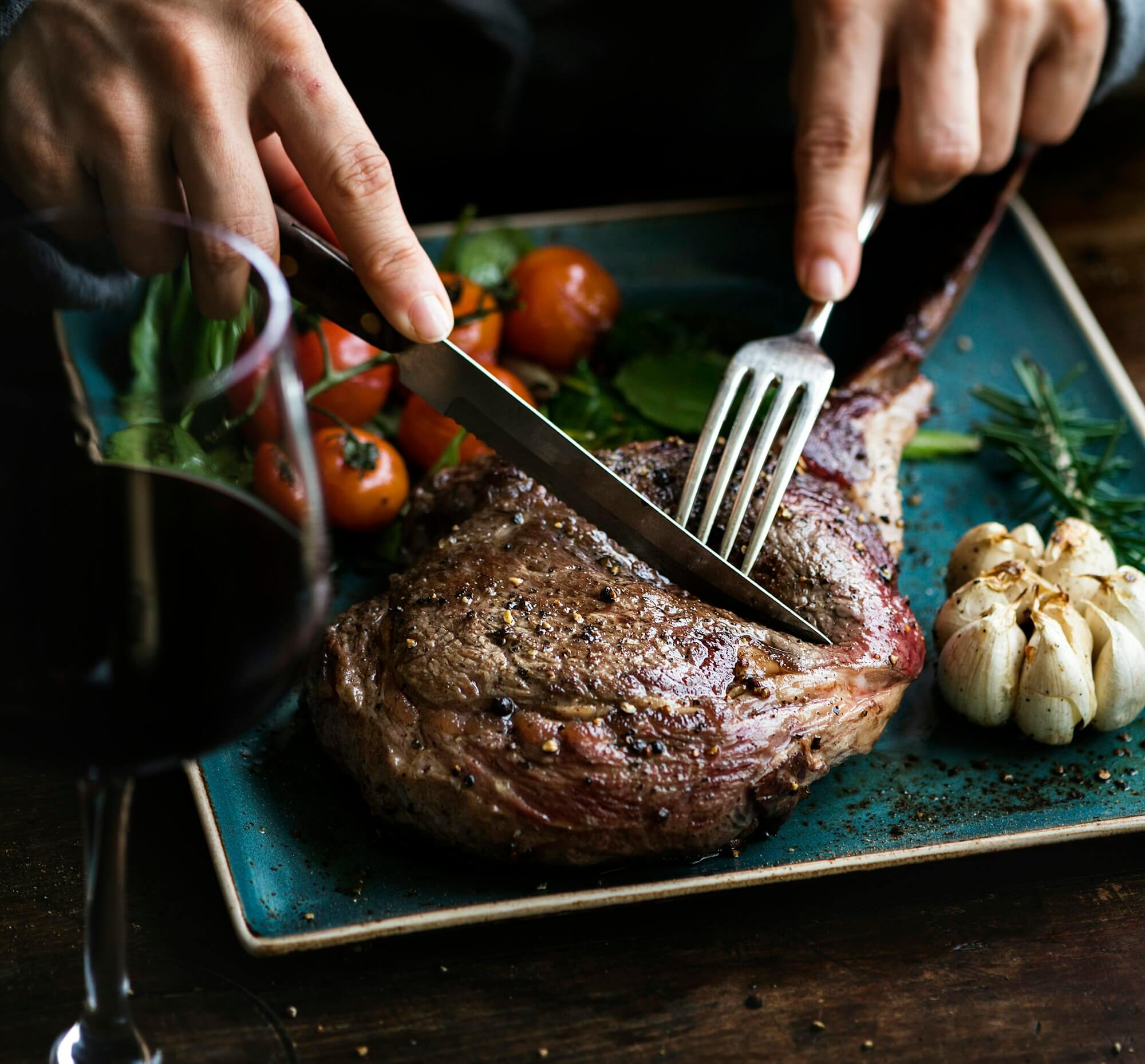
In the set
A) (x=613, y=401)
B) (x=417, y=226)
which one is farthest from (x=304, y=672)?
(x=417, y=226)

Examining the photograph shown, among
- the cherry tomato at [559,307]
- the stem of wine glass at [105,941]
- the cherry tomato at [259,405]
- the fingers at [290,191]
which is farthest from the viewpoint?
the cherry tomato at [559,307]

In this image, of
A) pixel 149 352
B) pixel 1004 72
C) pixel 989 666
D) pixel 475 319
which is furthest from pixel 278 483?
pixel 1004 72

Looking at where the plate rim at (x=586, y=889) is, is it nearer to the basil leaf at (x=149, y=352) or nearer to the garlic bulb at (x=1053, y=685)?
the garlic bulb at (x=1053, y=685)

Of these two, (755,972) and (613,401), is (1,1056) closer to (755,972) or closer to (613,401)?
(755,972)

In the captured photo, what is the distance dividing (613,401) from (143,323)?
144cm

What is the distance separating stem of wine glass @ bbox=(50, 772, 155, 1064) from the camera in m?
1.19

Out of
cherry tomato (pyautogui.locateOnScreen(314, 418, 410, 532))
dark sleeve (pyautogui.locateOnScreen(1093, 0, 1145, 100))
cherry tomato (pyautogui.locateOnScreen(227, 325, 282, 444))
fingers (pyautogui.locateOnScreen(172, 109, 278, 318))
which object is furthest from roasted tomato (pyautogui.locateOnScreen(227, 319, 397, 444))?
dark sleeve (pyautogui.locateOnScreen(1093, 0, 1145, 100))

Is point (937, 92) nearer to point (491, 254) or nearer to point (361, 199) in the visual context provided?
point (491, 254)

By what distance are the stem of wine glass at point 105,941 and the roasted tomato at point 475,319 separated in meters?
1.37

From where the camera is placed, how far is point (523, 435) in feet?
5.72

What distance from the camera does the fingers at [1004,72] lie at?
2266mm

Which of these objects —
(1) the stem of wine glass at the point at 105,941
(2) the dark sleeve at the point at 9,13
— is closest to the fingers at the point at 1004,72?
(2) the dark sleeve at the point at 9,13

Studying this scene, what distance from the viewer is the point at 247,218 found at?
1.64m

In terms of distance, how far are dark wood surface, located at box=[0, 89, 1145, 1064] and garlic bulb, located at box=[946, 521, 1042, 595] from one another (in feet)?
1.55
